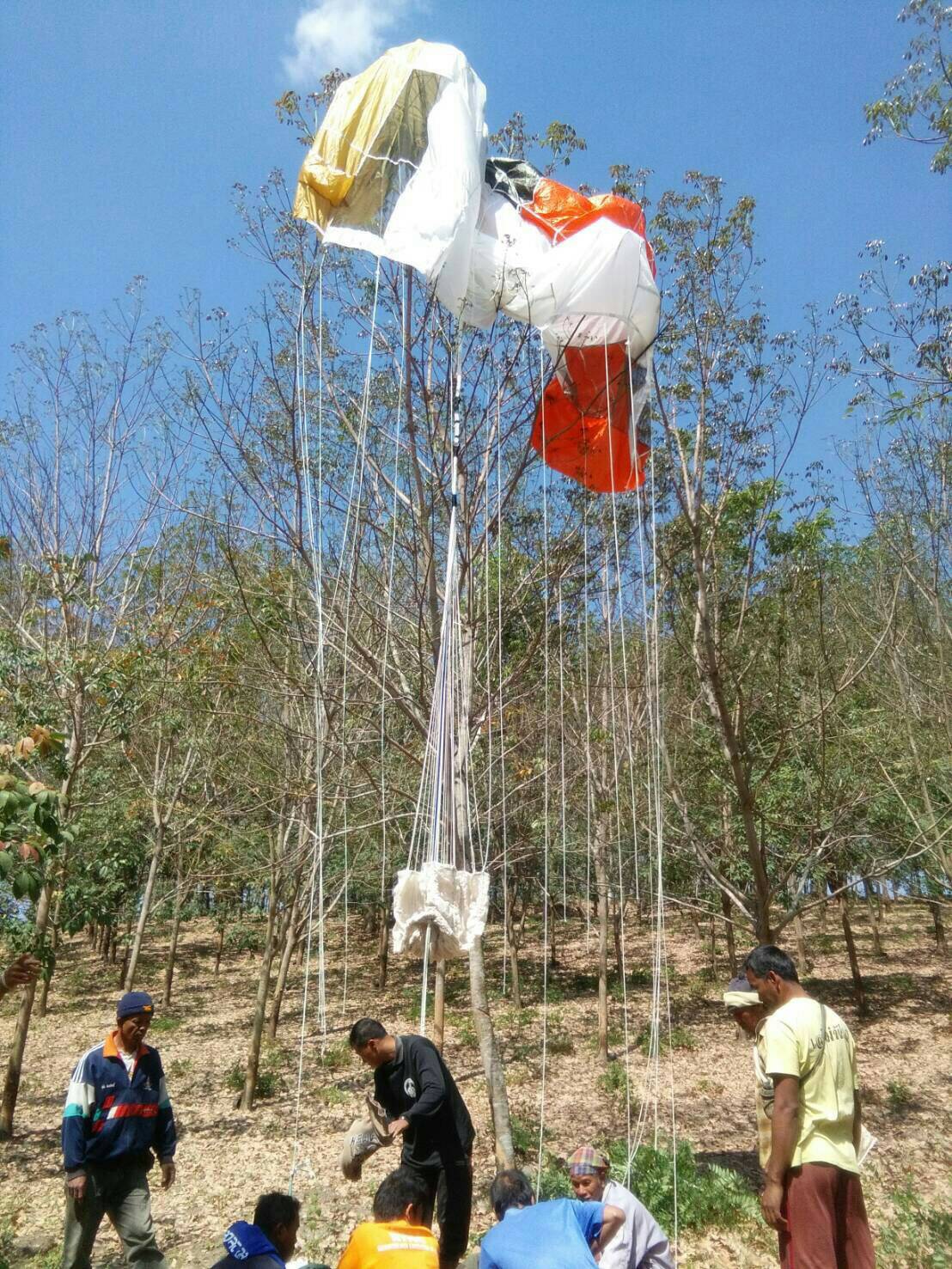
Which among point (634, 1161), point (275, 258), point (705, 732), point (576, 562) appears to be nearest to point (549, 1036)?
point (705, 732)

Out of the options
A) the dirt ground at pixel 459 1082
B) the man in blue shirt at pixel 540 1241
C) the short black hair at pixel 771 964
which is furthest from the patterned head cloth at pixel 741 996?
the dirt ground at pixel 459 1082

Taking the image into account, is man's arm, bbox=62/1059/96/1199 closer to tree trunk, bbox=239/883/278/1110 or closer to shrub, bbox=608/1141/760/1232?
shrub, bbox=608/1141/760/1232

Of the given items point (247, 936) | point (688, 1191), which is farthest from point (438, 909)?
point (247, 936)

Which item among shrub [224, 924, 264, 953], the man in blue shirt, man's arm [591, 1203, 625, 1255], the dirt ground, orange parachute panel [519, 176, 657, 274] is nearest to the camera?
the man in blue shirt

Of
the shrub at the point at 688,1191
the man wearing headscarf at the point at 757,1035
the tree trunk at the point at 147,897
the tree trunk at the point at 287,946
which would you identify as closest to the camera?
the man wearing headscarf at the point at 757,1035

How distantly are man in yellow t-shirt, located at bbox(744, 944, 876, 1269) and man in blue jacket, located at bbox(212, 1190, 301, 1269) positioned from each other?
1582mm

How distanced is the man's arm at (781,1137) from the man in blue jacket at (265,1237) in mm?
1573

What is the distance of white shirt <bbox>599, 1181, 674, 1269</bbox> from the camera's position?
360cm

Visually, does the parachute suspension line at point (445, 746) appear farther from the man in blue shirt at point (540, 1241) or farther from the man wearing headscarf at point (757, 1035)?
the man wearing headscarf at point (757, 1035)

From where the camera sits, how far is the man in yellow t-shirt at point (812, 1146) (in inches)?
115

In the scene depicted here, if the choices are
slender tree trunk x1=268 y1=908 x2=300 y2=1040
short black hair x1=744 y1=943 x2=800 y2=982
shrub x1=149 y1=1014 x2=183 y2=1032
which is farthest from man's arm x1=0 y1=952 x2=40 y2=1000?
shrub x1=149 y1=1014 x2=183 y2=1032

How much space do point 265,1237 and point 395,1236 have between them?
494 millimetres

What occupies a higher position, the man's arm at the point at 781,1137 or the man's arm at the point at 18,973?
the man's arm at the point at 18,973

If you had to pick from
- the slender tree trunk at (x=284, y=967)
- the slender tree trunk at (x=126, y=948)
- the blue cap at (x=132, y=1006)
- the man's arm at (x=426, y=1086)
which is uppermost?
the slender tree trunk at (x=126, y=948)
